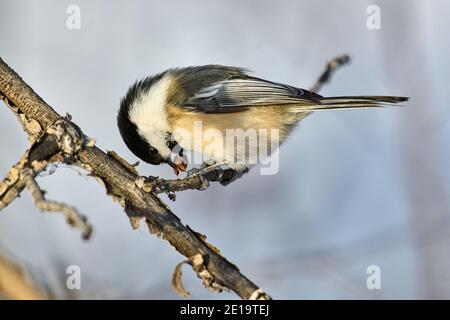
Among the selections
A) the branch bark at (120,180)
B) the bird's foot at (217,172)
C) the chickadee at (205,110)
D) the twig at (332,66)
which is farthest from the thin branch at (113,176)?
the twig at (332,66)

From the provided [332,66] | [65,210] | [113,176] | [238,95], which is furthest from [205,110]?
[65,210]

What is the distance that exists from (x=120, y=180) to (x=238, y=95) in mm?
1156

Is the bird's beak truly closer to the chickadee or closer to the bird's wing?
the chickadee

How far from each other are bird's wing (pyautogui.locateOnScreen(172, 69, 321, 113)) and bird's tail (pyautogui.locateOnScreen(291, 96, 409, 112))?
0.12 ft

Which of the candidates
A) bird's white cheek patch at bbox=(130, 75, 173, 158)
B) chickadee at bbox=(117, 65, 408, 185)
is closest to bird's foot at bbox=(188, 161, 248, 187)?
chickadee at bbox=(117, 65, 408, 185)

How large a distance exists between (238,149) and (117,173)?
3.27ft

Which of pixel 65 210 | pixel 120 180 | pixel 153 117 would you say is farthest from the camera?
pixel 153 117

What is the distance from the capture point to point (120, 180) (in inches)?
56.3

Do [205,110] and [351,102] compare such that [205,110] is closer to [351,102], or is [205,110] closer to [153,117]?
[153,117]

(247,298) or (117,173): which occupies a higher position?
(117,173)

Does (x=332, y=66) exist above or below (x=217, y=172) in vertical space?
above

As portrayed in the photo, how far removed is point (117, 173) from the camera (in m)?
1.44
